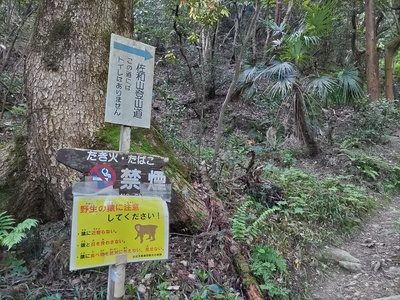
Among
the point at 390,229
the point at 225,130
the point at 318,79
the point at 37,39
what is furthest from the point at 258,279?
the point at 225,130

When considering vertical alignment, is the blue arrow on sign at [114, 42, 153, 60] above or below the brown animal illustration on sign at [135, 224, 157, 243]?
above

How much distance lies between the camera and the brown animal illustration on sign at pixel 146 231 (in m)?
2.16

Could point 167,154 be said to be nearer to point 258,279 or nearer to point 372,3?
point 258,279

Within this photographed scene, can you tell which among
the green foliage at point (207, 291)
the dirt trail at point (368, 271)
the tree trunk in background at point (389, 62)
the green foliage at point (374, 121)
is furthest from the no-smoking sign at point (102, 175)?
the tree trunk in background at point (389, 62)

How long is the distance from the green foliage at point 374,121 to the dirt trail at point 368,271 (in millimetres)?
3576

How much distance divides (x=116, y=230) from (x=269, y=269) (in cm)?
188

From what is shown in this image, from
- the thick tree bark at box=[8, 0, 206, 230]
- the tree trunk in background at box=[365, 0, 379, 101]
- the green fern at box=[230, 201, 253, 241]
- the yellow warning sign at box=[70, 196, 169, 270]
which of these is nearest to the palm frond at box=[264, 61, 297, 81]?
the green fern at box=[230, 201, 253, 241]

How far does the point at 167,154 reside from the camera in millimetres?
3859

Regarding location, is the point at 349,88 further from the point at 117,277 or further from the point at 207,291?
the point at 117,277

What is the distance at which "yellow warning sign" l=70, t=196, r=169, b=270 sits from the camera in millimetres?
1929

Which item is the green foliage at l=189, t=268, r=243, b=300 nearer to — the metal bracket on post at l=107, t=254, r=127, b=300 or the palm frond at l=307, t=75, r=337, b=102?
the metal bracket on post at l=107, t=254, r=127, b=300

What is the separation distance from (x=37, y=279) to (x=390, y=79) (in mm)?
11663

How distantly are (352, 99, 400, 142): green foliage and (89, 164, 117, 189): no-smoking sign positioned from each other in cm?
739

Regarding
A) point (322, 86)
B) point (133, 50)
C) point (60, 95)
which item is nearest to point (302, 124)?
point (322, 86)
